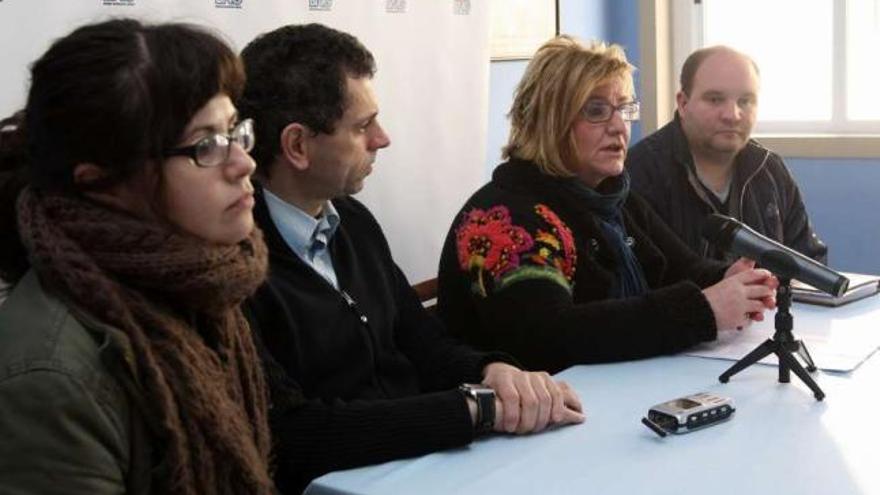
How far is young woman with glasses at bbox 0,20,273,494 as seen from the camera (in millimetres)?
1066

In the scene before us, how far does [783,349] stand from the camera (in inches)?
66.2

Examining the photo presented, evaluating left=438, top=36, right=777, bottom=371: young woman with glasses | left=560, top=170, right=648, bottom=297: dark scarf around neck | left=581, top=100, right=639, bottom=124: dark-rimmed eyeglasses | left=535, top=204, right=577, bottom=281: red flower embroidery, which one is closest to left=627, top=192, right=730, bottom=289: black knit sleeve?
left=438, top=36, right=777, bottom=371: young woman with glasses

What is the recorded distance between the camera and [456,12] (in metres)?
2.70

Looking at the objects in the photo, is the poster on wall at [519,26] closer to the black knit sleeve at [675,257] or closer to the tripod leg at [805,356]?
the black knit sleeve at [675,257]

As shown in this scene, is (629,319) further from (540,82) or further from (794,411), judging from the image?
(540,82)

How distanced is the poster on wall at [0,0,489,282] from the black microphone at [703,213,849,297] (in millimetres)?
926

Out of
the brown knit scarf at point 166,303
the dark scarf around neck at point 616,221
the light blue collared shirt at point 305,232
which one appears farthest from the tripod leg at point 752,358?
the brown knit scarf at point 166,303

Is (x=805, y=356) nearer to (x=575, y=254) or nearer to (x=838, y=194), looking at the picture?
(x=575, y=254)

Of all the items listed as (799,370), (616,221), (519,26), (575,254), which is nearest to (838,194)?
(519,26)

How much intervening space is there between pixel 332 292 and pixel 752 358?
0.74 m

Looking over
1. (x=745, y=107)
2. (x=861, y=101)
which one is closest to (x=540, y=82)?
(x=745, y=107)

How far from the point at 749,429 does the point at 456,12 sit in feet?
5.22

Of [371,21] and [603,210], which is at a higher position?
[371,21]

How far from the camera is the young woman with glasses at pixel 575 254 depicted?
1.84 meters
